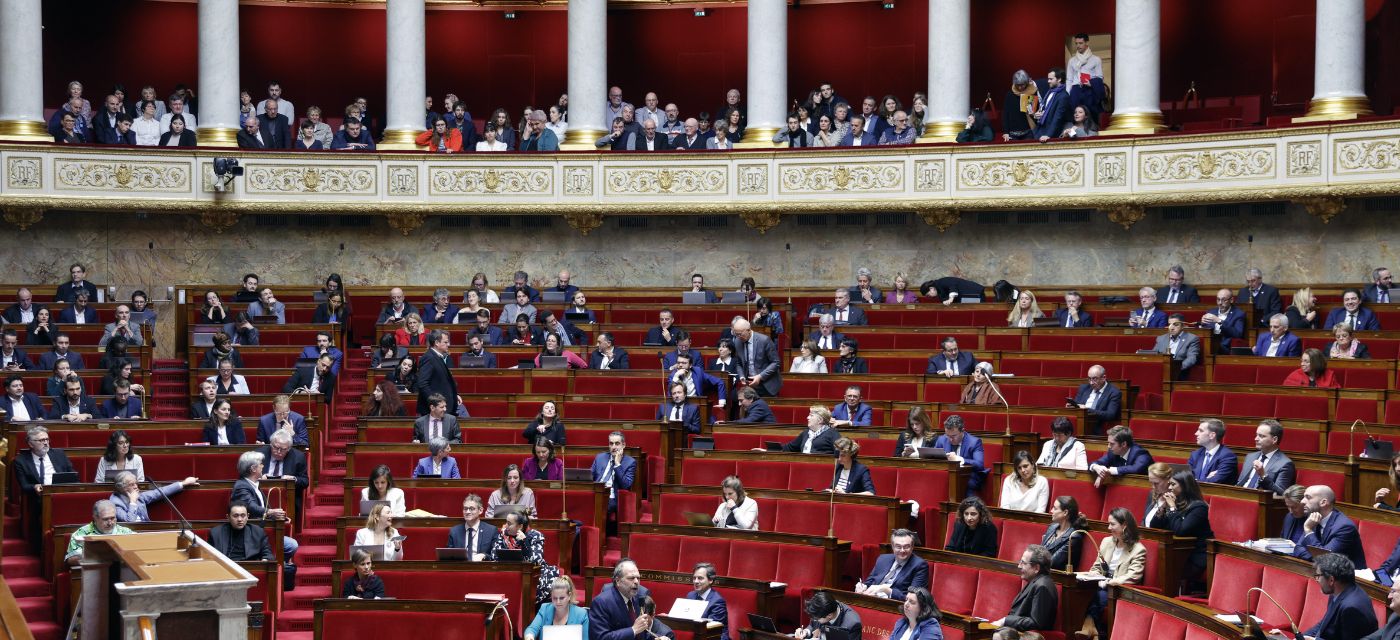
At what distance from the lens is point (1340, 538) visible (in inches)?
299

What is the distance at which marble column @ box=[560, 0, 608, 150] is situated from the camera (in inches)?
680

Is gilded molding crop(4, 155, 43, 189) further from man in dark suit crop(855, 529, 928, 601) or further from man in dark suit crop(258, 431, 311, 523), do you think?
man in dark suit crop(855, 529, 928, 601)

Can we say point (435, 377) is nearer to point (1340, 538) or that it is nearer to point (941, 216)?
point (941, 216)

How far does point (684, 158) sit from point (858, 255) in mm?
1885

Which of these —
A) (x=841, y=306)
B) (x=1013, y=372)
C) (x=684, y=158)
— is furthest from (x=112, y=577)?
(x=684, y=158)

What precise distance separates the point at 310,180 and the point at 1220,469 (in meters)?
10.3

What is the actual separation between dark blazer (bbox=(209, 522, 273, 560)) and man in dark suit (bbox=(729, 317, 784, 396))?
13.3 feet

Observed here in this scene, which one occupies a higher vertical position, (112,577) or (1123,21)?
(1123,21)

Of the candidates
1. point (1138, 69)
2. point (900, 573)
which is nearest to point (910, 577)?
point (900, 573)

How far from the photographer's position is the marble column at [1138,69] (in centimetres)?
1579

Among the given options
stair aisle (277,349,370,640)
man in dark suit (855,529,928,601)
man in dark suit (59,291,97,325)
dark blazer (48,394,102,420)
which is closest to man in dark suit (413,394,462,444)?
stair aisle (277,349,370,640)

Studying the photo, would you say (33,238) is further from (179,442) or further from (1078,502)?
(1078,502)

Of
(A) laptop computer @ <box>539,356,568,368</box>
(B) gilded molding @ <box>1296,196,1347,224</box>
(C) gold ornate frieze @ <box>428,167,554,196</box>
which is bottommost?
(A) laptop computer @ <box>539,356,568,368</box>

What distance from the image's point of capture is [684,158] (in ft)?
55.1
